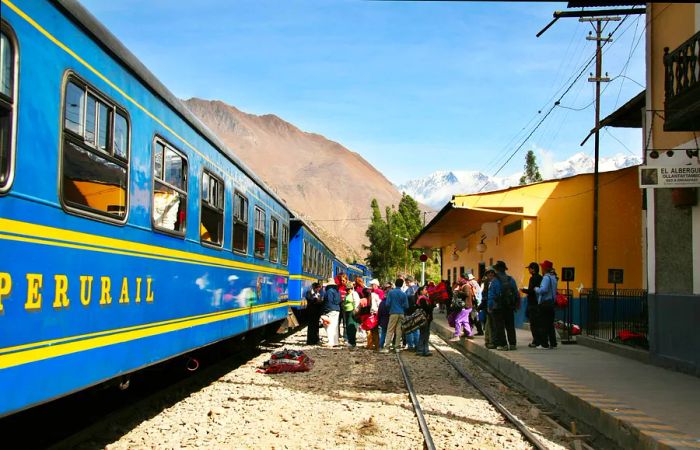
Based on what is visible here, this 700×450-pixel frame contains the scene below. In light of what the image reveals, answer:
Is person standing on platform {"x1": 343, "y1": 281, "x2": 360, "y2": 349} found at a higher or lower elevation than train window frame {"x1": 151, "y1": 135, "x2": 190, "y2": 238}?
lower

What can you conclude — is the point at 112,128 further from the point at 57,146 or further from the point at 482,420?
the point at 482,420

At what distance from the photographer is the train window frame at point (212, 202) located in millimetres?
8569

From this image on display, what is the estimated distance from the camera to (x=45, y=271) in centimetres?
455

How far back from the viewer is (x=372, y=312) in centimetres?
1850

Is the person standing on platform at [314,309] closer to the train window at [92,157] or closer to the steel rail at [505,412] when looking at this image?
the steel rail at [505,412]

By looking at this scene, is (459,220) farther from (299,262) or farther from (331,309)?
(331,309)

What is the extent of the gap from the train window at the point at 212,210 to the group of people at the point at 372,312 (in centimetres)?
763

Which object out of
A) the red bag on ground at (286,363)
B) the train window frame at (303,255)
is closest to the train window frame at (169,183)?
the red bag on ground at (286,363)

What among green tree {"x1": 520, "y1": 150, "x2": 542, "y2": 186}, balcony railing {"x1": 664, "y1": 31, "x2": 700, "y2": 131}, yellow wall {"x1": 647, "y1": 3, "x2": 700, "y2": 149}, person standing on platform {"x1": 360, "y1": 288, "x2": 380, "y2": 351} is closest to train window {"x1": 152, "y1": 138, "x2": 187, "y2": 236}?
balcony railing {"x1": 664, "y1": 31, "x2": 700, "y2": 131}

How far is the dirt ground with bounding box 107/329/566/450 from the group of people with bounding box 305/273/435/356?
3.74 meters

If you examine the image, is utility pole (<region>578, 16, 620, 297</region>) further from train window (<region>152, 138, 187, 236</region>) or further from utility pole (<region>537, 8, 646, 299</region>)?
train window (<region>152, 138, 187, 236</region>)

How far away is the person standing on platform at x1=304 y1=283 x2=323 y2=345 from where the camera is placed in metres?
18.2

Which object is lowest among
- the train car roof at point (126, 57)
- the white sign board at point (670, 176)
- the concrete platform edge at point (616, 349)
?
the concrete platform edge at point (616, 349)

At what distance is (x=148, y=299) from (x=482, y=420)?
4.18m
